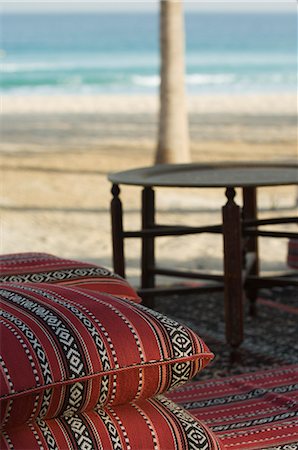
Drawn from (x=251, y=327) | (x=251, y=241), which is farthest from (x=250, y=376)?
(x=251, y=241)

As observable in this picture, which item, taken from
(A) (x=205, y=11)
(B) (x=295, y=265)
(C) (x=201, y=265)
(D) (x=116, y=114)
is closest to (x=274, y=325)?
(B) (x=295, y=265)

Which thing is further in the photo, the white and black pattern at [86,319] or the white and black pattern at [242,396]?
the white and black pattern at [242,396]

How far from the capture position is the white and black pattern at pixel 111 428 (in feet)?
8.05

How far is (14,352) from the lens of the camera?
2.36m

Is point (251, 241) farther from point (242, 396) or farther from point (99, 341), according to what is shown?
point (99, 341)

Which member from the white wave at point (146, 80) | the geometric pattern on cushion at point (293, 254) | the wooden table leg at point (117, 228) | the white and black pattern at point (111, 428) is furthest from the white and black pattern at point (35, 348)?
the white wave at point (146, 80)

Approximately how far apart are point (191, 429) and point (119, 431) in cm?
22

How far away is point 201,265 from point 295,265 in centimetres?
120

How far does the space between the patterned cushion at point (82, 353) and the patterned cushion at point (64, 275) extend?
2.15ft

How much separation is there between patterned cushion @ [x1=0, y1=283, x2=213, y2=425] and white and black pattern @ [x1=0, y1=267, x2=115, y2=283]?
64 centimetres

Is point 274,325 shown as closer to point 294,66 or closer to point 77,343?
point 77,343

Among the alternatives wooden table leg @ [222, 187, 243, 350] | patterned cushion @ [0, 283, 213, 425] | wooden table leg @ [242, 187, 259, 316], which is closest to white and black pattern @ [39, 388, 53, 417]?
patterned cushion @ [0, 283, 213, 425]

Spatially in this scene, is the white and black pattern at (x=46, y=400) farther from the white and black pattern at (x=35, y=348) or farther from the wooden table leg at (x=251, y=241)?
the wooden table leg at (x=251, y=241)

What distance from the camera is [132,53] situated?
147 ft
